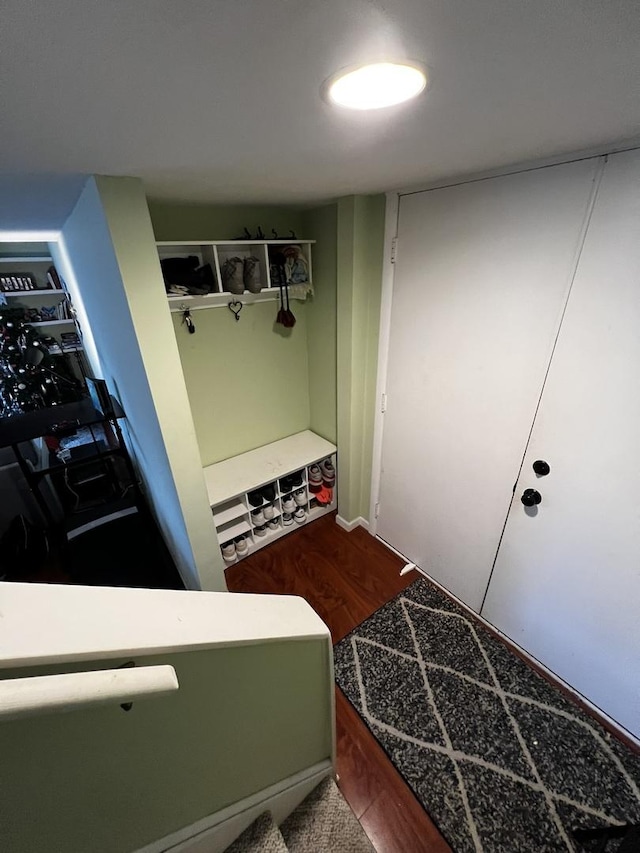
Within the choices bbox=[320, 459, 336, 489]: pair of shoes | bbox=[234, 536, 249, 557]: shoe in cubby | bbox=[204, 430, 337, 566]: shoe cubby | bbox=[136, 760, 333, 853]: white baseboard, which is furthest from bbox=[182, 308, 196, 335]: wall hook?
bbox=[136, 760, 333, 853]: white baseboard

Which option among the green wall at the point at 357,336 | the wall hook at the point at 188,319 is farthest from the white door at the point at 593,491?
the wall hook at the point at 188,319

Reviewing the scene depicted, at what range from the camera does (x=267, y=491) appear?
7.74 feet

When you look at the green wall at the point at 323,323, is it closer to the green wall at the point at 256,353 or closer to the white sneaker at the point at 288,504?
the green wall at the point at 256,353

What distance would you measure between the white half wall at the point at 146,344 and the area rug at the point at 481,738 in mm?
1005

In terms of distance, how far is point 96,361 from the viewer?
2.69 metres

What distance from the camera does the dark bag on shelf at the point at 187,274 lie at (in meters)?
1.70

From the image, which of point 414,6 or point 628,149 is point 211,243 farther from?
point 628,149

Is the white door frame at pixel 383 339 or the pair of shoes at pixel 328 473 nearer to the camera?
the white door frame at pixel 383 339

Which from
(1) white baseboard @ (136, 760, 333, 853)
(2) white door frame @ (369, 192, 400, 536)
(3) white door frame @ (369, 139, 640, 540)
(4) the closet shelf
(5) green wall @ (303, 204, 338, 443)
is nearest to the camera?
(1) white baseboard @ (136, 760, 333, 853)

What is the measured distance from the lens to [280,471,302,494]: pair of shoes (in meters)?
2.41

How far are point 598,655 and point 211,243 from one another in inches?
103

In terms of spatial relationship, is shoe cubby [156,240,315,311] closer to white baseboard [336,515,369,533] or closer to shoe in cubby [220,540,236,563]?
shoe in cubby [220,540,236,563]

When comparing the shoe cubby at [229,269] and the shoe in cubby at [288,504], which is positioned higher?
the shoe cubby at [229,269]

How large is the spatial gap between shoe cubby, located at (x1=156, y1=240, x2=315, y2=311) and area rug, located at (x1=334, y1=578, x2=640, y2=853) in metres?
A: 2.05
